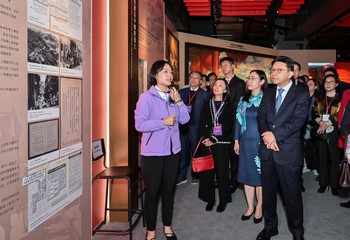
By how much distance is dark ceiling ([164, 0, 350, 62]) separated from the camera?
8617mm

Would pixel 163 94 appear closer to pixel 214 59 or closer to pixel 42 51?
pixel 42 51

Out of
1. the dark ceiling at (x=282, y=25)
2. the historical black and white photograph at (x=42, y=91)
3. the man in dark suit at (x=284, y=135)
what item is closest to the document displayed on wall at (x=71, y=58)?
the historical black and white photograph at (x=42, y=91)

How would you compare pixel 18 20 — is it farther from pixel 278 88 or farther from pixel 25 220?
pixel 278 88

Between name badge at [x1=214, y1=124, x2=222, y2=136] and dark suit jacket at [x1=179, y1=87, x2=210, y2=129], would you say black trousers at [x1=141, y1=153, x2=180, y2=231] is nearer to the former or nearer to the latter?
name badge at [x1=214, y1=124, x2=222, y2=136]

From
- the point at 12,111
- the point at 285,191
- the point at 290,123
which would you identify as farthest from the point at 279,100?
the point at 12,111

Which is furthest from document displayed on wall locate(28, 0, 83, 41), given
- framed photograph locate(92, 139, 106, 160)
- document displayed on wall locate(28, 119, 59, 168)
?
framed photograph locate(92, 139, 106, 160)

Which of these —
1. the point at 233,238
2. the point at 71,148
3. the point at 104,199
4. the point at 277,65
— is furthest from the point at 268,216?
the point at 71,148

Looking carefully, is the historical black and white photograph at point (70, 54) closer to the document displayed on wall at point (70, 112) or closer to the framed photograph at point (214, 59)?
the document displayed on wall at point (70, 112)

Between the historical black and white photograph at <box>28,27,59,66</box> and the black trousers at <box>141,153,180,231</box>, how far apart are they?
128 centimetres

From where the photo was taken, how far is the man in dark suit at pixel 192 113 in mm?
4926

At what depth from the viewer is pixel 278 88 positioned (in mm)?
3119

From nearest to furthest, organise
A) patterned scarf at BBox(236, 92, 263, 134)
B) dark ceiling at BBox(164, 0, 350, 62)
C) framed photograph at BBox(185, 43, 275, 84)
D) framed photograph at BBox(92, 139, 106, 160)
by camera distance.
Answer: framed photograph at BBox(92, 139, 106, 160) → patterned scarf at BBox(236, 92, 263, 134) → dark ceiling at BBox(164, 0, 350, 62) → framed photograph at BBox(185, 43, 275, 84)

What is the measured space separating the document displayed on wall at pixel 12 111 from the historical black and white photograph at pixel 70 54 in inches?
17.4

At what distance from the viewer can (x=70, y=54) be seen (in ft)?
7.61
